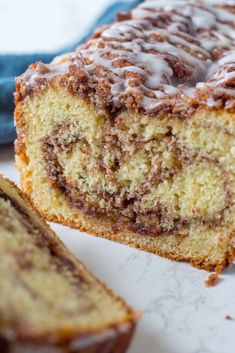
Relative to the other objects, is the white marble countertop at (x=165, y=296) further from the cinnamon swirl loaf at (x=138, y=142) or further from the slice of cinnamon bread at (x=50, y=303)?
the slice of cinnamon bread at (x=50, y=303)

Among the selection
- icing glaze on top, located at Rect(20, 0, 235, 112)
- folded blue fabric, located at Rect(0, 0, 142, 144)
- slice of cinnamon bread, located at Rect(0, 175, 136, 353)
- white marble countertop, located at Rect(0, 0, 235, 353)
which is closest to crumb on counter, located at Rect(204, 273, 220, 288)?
white marble countertop, located at Rect(0, 0, 235, 353)

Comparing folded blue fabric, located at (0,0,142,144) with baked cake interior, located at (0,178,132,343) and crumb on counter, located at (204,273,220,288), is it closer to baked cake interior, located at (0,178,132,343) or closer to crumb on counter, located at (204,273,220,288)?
baked cake interior, located at (0,178,132,343)

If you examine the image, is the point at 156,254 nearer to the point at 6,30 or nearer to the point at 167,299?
the point at 167,299

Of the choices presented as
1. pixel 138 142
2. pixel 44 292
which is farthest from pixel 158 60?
pixel 44 292

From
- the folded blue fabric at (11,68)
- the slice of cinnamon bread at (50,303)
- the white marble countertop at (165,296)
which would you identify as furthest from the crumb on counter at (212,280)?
the folded blue fabric at (11,68)

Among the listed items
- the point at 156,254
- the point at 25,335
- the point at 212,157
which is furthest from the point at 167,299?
the point at 25,335
